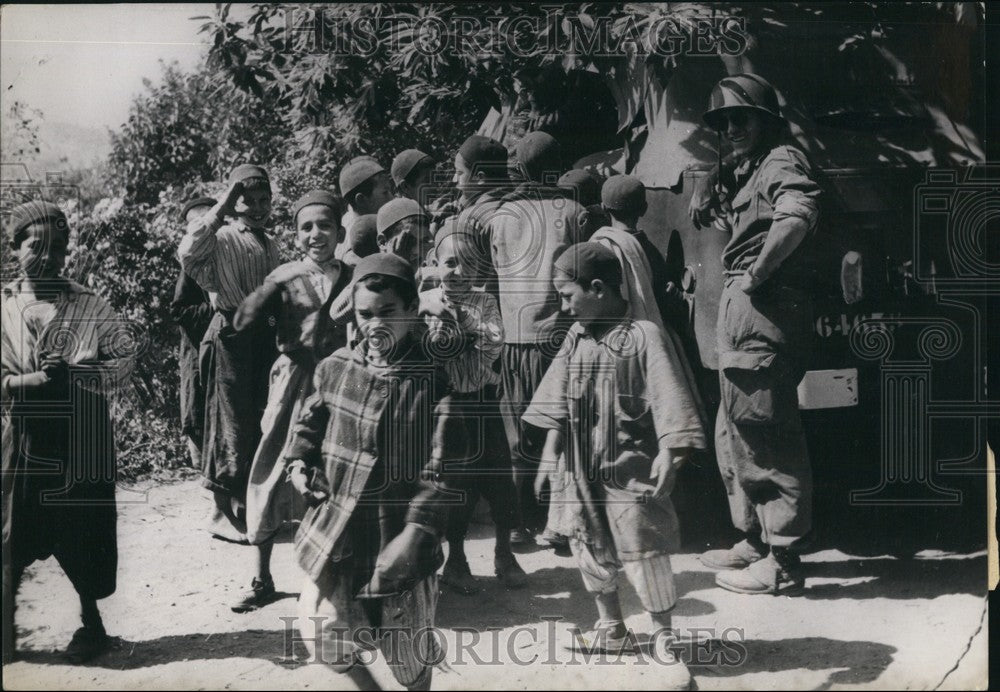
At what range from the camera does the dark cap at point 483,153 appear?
4574 millimetres

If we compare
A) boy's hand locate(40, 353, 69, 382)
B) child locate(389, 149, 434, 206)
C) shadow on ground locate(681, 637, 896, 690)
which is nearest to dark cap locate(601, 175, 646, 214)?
child locate(389, 149, 434, 206)

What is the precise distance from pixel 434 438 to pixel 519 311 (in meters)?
0.68

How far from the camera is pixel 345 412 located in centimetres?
435

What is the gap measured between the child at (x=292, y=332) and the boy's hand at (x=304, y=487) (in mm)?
184

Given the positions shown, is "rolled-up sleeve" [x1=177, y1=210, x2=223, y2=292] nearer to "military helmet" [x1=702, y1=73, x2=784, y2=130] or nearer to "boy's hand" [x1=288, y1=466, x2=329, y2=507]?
"boy's hand" [x1=288, y1=466, x2=329, y2=507]

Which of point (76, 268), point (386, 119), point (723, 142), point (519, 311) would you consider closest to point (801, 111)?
point (723, 142)

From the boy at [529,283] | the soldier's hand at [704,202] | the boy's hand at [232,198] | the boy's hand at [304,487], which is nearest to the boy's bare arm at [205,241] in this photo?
the boy's hand at [232,198]

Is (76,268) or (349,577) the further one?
(76,268)

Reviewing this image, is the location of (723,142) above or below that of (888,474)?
above

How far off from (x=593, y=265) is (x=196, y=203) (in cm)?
183

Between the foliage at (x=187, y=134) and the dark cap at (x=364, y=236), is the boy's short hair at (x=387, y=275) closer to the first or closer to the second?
the dark cap at (x=364, y=236)

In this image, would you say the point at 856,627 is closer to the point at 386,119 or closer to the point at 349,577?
the point at 349,577

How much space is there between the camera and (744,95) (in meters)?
4.58

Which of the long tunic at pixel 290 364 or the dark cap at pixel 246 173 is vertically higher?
the dark cap at pixel 246 173
